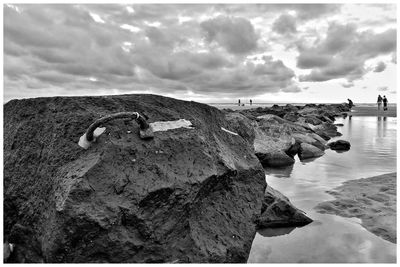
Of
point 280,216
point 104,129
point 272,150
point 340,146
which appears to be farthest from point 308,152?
point 104,129

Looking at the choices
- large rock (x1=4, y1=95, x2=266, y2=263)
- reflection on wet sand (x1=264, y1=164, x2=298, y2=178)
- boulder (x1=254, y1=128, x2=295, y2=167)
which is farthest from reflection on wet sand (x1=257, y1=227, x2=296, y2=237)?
boulder (x1=254, y1=128, x2=295, y2=167)

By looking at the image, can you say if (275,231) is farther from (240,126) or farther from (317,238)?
(240,126)

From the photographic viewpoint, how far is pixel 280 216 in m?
4.16

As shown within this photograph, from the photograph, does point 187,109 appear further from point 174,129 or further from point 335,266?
point 335,266

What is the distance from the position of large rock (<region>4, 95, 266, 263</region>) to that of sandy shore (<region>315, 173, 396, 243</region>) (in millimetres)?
2015

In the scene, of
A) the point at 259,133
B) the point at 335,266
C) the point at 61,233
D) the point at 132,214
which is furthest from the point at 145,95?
the point at 259,133

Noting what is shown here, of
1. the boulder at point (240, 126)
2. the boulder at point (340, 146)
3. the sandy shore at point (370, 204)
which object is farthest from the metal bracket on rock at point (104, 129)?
the boulder at point (340, 146)

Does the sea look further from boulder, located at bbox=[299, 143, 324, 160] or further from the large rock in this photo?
boulder, located at bbox=[299, 143, 324, 160]

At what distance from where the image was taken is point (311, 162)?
850 cm

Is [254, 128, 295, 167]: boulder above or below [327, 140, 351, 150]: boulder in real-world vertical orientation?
above

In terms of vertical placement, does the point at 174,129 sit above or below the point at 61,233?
above

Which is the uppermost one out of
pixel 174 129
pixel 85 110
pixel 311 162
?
pixel 85 110

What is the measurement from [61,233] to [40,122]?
1.08m

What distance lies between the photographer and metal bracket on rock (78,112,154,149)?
96.3 inches
